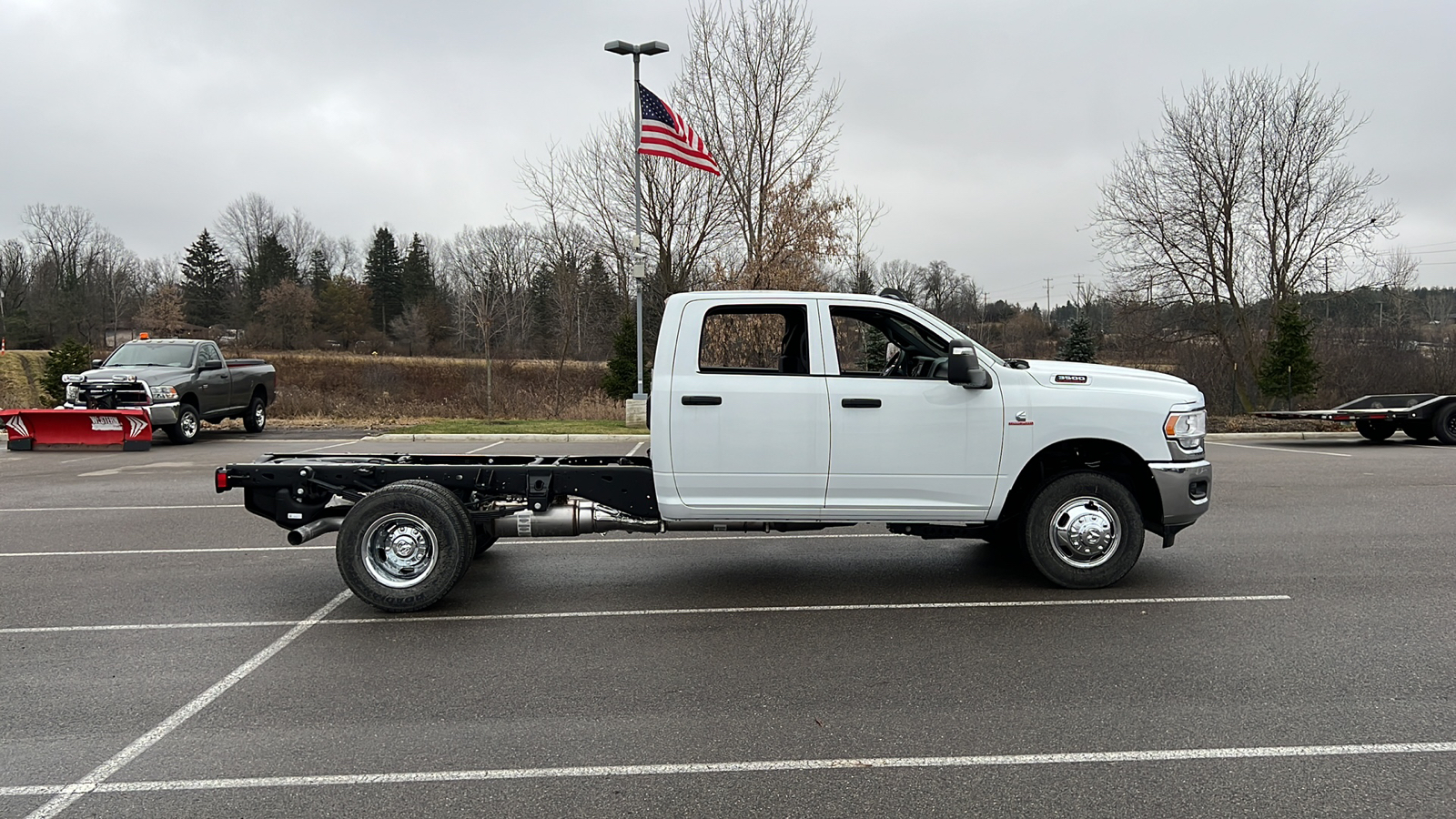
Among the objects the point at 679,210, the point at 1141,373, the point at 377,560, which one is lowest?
the point at 377,560

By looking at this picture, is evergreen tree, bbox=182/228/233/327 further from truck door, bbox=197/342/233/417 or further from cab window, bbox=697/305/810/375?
cab window, bbox=697/305/810/375

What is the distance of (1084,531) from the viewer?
20.7ft

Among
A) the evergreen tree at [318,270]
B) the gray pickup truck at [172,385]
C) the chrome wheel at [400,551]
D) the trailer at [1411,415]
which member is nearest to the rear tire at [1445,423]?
the trailer at [1411,415]

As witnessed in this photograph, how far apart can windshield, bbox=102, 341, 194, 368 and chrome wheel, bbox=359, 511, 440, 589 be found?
14.6 m

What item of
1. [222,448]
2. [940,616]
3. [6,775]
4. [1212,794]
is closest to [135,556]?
[6,775]

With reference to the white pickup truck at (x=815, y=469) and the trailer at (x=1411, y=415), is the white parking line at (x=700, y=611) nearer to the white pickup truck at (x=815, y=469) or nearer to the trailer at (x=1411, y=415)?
the white pickup truck at (x=815, y=469)

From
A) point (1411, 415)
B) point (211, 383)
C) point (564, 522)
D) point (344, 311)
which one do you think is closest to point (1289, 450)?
point (1411, 415)

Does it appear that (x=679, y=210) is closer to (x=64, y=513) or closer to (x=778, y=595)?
(x=64, y=513)

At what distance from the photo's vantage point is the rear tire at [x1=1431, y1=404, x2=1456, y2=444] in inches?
677


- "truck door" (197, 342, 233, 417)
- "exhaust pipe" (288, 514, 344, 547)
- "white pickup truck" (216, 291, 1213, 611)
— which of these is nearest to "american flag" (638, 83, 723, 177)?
"truck door" (197, 342, 233, 417)

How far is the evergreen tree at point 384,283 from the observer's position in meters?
89.2

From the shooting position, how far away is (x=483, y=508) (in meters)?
6.38

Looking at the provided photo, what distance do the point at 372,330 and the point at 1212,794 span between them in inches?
3612

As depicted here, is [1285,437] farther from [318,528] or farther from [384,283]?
[384,283]
